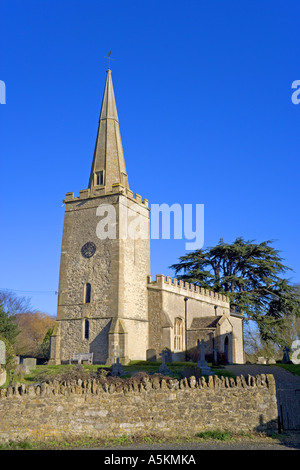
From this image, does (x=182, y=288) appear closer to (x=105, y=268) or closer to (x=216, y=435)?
(x=105, y=268)

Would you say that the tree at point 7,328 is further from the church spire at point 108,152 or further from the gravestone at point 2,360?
the church spire at point 108,152

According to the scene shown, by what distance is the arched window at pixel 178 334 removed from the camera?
3306 cm

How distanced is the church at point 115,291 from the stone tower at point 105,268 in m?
0.06

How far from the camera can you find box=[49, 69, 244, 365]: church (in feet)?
98.0

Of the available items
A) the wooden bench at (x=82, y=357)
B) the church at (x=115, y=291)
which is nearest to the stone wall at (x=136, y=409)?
the church at (x=115, y=291)

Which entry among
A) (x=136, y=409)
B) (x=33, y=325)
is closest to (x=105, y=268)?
(x=136, y=409)

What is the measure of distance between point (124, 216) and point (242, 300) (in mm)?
16180

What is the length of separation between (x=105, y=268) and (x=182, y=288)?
6934mm

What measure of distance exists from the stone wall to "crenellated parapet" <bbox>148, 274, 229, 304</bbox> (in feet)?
69.3

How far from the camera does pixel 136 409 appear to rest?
11.0 metres
